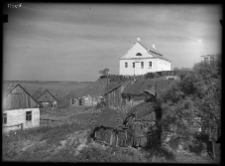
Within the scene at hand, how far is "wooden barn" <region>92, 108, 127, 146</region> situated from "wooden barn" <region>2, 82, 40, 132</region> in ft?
6.02

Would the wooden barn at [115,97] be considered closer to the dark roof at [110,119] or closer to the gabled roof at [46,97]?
the dark roof at [110,119]

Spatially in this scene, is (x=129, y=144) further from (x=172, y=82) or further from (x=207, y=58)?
(x=207, y=58)

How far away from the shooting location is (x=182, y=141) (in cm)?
444

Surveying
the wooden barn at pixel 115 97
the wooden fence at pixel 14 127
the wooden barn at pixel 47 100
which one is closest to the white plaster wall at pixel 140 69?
the wooden barn at pixel 115 97

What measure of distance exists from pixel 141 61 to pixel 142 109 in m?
1.18

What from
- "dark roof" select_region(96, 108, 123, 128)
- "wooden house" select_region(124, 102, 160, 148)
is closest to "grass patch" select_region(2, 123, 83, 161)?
"dark roof" select_region(96, 108, 123, 128)

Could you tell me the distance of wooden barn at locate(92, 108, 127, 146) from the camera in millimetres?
4698

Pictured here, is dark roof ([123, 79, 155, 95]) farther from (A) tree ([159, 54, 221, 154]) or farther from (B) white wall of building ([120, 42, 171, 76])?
(A) tree ([159, 54, 221, 154])

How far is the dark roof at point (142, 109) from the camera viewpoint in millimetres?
4445

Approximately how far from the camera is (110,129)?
4.83 m

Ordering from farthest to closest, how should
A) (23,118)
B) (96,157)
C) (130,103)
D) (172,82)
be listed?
1. (23,118)
2. (130,103)
3. (96,157)
4. (172,82)

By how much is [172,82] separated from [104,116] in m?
1.97

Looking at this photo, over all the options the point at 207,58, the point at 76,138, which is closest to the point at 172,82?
the point at 207,58

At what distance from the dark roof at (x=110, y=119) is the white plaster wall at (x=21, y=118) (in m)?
1.85
